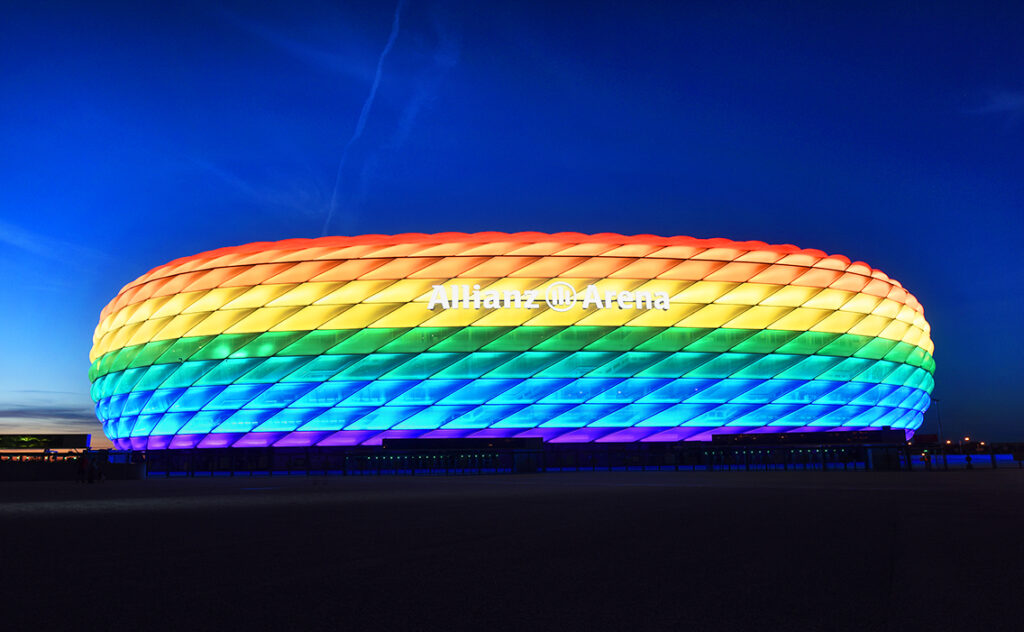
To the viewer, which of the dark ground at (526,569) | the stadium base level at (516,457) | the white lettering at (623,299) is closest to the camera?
the dark ground at (526,569)

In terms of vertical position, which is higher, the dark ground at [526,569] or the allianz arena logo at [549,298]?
the allianz arena logo at [549,298]

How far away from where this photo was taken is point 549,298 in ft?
120

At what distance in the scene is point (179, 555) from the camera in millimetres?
6113

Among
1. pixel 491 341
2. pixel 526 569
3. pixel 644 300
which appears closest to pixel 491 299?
pixel 491 341

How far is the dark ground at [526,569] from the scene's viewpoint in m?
3.76

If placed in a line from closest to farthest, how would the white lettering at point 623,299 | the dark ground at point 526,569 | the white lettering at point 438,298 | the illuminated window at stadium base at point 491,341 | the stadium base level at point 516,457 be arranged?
1. the dark ground at point 526,569
2. the stadium base level at point 516,457
3. the white lettering at point 438,298
4. the illuminated window at stadium base at point 491,341
5. the white lettering at point 623,299

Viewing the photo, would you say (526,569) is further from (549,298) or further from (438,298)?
(549,298)

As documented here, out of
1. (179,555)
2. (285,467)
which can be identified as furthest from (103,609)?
(285,467)

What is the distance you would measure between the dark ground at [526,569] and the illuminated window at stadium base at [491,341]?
86.8 feet

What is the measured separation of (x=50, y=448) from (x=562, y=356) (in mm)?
25211

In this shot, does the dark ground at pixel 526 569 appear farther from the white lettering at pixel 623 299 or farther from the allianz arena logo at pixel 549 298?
the white lettering at pixel 623 299

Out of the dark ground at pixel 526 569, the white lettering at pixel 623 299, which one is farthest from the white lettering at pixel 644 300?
the dark ground at pixel 526 569

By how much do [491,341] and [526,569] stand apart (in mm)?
31332

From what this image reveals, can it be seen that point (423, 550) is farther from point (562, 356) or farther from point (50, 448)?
point (50, 448)
